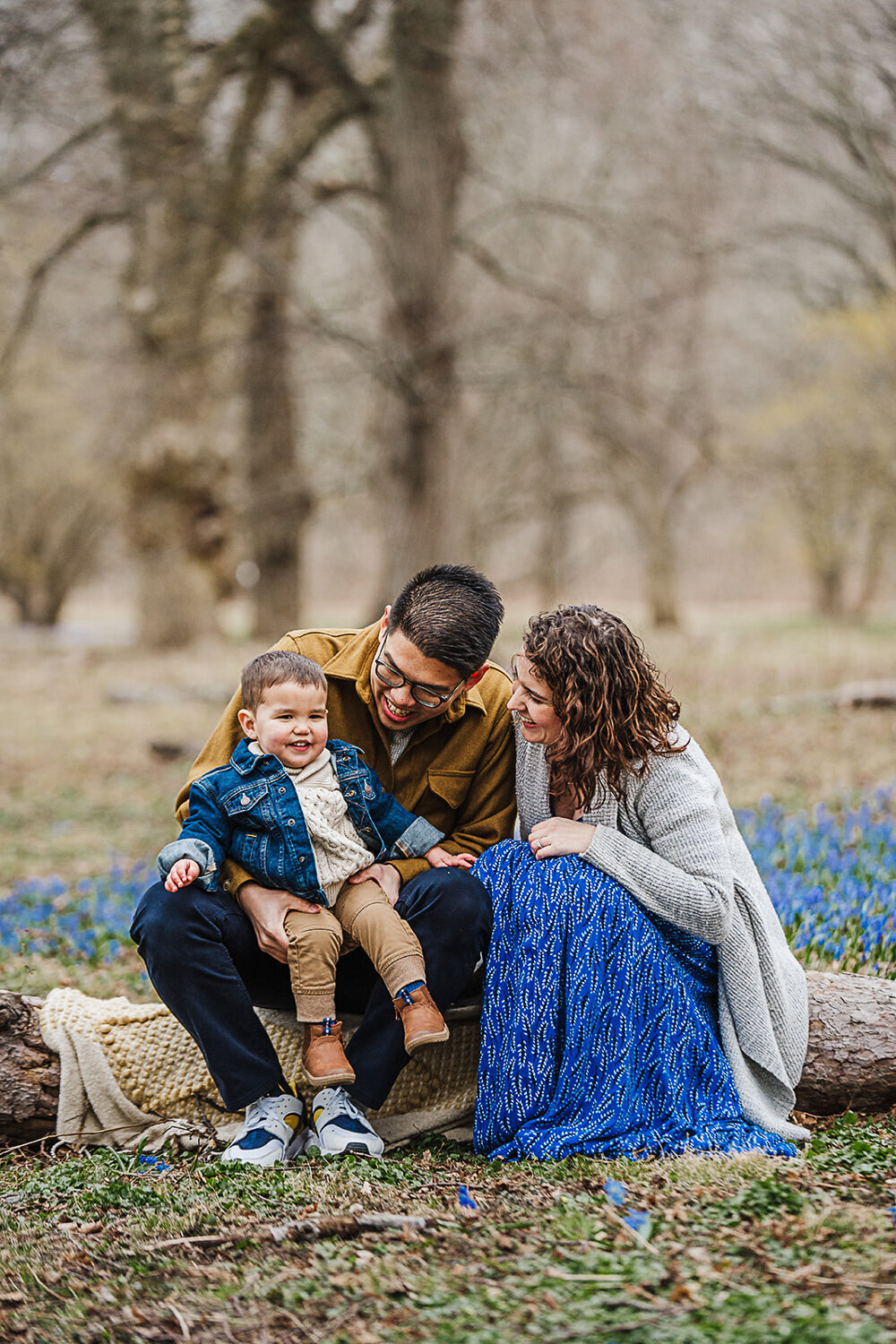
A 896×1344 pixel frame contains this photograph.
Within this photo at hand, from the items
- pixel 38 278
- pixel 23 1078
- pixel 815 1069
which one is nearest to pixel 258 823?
pixel 23 1078

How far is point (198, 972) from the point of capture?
3.26 metres

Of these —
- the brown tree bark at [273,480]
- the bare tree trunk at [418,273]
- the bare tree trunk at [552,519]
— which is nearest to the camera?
the bare tree trunk at [418,273]

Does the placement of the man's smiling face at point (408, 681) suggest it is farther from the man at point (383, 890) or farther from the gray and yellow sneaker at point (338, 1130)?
the gray and yellow sneaker at point (338, 1130)

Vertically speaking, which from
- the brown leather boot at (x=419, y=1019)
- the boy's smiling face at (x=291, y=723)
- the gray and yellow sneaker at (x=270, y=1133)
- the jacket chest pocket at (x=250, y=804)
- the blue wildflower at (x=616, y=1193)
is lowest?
the gray and yellow sneaker at (x=270, y=1133)

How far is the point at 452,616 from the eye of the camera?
137 inches

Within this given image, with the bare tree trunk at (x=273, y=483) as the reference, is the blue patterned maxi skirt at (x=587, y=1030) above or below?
below

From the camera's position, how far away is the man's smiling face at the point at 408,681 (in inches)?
138

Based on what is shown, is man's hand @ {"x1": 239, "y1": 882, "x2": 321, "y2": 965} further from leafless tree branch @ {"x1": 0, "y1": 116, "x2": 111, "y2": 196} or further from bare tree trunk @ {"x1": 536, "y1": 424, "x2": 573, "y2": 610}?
bare tree trunk @ {"x1": 536, "y1": 424, "x2": 573, "y2": 610}

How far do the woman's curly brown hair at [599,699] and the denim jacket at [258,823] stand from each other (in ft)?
2.01

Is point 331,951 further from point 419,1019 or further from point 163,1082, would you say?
point 163,1082

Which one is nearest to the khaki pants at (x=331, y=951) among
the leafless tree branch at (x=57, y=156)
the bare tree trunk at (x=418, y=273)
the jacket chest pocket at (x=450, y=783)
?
the jacket chest pocket at (x=450, y=783)

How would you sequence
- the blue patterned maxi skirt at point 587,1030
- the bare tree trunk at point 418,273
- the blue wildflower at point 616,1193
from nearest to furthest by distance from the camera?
the blue wildflower at point 616,1193, the blue patterned maxi skirt at point 587,1030, the bare tree trunk at point 418,273

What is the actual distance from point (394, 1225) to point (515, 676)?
4.79 feet

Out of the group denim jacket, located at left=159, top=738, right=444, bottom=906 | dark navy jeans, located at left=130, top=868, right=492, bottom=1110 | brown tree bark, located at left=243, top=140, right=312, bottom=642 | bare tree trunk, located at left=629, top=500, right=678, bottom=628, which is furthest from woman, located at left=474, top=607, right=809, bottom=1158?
bare tree trunk, located at left=629, top=500, right=678, bottom=628
